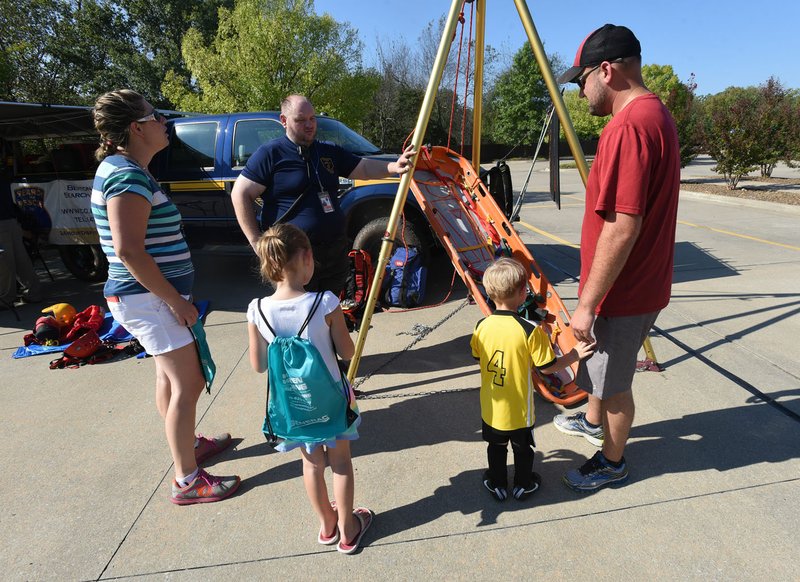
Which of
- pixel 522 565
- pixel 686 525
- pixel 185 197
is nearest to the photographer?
pixel 522 565

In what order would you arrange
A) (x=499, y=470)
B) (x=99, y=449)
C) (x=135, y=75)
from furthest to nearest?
(x=135, y=75), (x=99, y=449), (x=499, y=470)

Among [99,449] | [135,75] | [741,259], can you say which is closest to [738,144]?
[741,259]

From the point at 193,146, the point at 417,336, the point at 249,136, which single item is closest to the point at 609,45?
the point at 417,336

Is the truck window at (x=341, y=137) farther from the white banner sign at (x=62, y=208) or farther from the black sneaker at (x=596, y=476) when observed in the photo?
the black sneaker at (x=596, y=476)

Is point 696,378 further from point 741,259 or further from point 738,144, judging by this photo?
point 738,144

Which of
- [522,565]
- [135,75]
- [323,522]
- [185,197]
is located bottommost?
[522,565]

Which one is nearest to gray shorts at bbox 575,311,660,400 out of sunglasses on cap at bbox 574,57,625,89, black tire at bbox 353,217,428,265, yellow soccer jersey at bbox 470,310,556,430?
yellow soccer jersey at bbox 470,310,556,430

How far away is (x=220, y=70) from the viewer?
1372 cm

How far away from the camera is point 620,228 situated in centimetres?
189

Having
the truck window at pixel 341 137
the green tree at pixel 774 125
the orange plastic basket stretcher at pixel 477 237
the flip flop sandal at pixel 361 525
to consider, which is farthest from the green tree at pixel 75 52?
the green tree at pixel 774 125

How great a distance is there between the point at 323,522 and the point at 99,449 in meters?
1.70

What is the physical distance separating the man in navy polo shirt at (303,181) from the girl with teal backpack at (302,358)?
0.95 m

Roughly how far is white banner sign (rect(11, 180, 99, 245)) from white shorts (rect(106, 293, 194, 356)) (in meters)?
4.73

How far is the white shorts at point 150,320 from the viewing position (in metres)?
2.13
